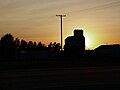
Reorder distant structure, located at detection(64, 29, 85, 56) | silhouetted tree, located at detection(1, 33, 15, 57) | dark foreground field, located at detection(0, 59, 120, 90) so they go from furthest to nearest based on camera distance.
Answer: silhouetted tree, located at detection(1, 33, 15, 57), distant structure, located at detection(64, 29, 85, 56), dark foreground field, located at detection(0, 59, 120, 90)

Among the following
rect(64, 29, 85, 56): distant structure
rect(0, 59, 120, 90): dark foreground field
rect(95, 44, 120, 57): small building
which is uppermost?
rect(64, 29, 85, 56): distant structure

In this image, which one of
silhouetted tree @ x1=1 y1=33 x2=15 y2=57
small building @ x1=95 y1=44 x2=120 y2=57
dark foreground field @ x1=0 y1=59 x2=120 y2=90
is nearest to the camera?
dark foreground field @ x1=0 y1=59 x2=120 y2=90

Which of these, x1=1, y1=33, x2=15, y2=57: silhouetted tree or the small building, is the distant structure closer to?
the small building

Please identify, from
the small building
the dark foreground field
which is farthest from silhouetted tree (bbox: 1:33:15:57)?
the dark foreground field

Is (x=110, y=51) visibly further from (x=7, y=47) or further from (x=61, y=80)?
(x=61, y=80)

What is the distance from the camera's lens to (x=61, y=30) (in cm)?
10012

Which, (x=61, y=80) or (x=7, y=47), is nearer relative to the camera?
(x=61, y=80)

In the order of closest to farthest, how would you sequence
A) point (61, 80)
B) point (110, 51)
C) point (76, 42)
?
point (61, 80) < point (110, 51) < point (76, 42)

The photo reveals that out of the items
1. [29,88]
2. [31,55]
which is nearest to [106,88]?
[29,88]

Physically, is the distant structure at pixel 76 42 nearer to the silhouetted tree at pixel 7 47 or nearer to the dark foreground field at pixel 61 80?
the silhouetted tree at pixel 7 47

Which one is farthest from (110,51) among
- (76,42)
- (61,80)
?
(61,80)

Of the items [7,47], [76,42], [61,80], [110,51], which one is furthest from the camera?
[7,47]

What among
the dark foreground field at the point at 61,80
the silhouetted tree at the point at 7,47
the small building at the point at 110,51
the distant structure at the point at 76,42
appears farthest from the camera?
the silhouetted tree at the point at 7,47

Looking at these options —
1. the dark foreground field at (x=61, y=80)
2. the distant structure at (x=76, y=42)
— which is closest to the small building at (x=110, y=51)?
the distant structure at (x=76, y=42)
